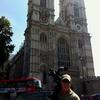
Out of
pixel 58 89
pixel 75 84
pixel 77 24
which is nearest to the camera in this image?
pixel 58 89

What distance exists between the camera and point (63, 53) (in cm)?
3978

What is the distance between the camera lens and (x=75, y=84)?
1212 inches

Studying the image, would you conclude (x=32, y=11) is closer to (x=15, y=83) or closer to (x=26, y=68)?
(x=26, y=68)

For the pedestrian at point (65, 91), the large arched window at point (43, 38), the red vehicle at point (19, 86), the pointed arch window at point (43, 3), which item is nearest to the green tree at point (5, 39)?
the red vehicle at point (19, 86)

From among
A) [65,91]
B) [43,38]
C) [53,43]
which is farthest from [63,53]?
[65,91]

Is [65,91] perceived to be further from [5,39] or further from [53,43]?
[53,43]

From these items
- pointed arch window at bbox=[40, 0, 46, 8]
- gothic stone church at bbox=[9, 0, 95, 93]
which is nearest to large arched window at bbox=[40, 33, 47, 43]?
gothic stone church at bbox=[9, 0, 95, 93]

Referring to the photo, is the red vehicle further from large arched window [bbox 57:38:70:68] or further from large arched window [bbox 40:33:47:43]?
large arched window [bbox 40:33:47:43]

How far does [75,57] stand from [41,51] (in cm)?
712

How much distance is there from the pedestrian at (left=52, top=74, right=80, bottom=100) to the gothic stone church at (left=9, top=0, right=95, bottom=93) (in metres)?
29.2

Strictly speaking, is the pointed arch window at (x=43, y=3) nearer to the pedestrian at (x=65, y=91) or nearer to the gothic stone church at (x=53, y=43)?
the gothic stone church at (x=53, y=43)

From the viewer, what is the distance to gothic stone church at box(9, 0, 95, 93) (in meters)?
36.3

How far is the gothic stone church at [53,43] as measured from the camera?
3631 centimetres

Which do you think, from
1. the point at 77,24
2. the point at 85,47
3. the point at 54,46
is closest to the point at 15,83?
the point at 54,46
